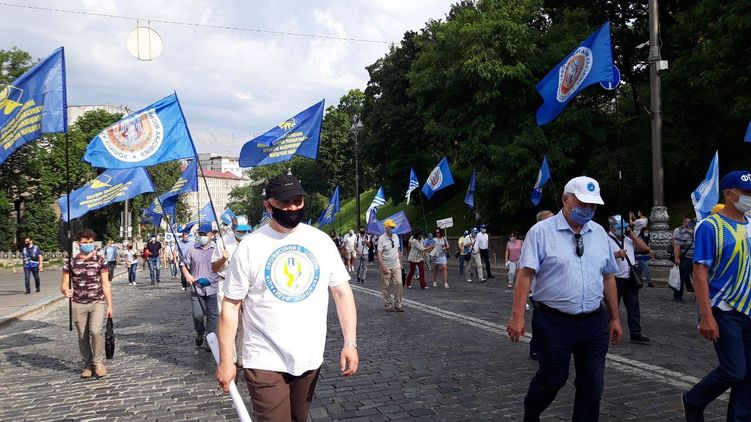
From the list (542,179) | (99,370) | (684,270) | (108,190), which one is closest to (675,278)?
(684,270)

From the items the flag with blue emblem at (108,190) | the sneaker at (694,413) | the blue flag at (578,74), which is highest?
the blue flag at (578,74)

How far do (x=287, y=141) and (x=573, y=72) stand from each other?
5309mm

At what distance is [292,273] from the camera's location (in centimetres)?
323

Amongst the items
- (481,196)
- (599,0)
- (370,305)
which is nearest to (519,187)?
(481,196)

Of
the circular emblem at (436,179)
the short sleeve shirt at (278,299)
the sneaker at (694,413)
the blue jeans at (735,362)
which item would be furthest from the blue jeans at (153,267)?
the blue jeans at (735,362)

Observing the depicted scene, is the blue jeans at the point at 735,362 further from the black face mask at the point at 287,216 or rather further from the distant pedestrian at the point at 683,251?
the distant pedestrian at the point at 683,251

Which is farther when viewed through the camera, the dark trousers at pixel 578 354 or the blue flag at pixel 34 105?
the blue flag at pixel 34 105

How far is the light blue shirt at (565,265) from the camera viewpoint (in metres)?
3.86

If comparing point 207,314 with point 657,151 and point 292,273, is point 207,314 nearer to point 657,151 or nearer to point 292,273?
point 292,273

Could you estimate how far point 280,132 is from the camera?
1127 centimetres

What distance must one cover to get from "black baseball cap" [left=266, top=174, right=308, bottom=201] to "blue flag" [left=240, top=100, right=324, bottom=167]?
7599 mm

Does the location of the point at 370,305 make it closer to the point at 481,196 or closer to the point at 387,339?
the point at 387,339

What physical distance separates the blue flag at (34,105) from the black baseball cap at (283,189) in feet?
17.3

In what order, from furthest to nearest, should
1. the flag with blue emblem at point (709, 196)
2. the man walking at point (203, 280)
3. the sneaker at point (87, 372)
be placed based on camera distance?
the flag with blue emblem at point (709, 196), the man walking at point (203, 280), the sneaker at point (87, 372)
